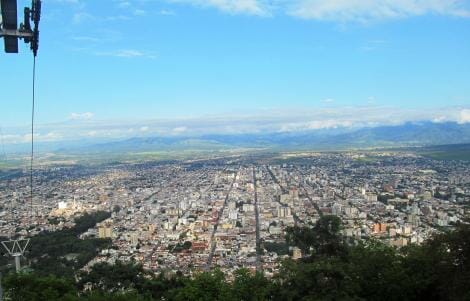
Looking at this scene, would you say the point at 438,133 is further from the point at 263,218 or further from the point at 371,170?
the point at 263,218

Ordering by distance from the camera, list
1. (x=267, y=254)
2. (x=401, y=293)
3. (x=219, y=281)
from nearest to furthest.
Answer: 1. (x=401, y=293)
2. (x=219, y=281)
3. (x=267, y=254)

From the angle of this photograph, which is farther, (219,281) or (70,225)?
(70,225)

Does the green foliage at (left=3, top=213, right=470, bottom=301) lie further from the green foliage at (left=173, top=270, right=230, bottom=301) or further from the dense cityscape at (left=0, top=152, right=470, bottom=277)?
the dense cityscape at (left=0, top=152, right=470, bottom=277)

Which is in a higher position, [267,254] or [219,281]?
[219,281]

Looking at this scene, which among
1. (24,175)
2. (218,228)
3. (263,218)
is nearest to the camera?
(218,228)

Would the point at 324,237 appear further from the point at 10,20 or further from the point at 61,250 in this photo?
the point at 61,250

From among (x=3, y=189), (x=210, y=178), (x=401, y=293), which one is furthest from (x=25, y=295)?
(x=210, y=178)
